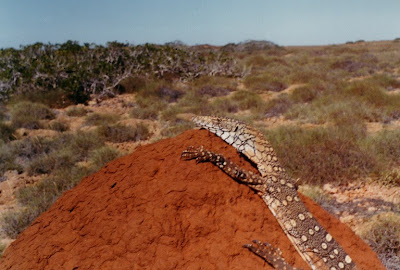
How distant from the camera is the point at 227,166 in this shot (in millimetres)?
2863

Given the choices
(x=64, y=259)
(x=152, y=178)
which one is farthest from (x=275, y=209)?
(x=64, y=259)

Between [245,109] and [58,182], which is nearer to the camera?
[58,182]

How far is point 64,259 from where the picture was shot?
2551 mm

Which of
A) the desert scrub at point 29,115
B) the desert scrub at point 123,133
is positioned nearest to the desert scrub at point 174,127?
the desert scrub at point 123,133

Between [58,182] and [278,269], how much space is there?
22.0 ft

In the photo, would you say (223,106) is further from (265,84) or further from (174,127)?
(265,84)

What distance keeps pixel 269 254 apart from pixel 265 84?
16.8 meters

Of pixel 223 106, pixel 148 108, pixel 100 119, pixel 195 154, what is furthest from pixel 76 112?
pixel 195 154

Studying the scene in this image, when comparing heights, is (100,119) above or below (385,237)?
above

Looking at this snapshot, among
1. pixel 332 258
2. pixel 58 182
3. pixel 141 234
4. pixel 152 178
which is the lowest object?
pixel 58 182

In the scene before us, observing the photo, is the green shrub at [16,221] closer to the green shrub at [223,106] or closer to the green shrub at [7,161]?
the green shrub at [7,161]

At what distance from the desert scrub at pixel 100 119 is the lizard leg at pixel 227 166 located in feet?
34.8

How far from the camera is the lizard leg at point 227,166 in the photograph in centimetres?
286

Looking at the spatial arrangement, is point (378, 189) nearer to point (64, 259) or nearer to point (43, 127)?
point (64, 259)
